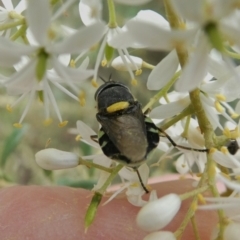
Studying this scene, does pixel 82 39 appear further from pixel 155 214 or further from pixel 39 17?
pixel 155 214

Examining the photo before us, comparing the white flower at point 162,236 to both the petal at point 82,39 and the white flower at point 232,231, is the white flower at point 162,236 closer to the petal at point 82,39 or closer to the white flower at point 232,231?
the white flower at point 232,231

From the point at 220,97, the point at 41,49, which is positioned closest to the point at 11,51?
the point at 41,49

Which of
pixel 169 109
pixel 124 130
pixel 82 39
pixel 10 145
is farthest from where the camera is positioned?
pixel 10 145

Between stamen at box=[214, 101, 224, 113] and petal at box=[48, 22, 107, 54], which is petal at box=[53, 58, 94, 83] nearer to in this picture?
petal at box=[48, 22, 107, 54]

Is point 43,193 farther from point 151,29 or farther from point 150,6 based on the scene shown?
point 150,6

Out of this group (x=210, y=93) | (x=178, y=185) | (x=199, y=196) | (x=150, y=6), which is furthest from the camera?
(x=150, y=6)

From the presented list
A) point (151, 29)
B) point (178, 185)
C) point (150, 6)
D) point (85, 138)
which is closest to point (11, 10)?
point (85, 138)

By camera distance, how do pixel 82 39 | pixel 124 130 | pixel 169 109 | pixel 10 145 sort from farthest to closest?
1. pixel 10 145
2. pixel 169 109
3. pixel 124 130
4. pixel 82 39
